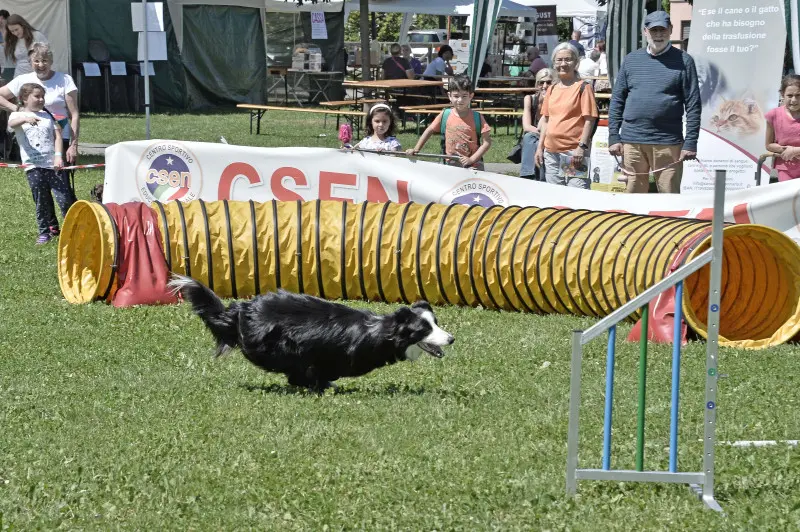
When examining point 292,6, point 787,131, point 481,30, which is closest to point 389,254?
point 787,131

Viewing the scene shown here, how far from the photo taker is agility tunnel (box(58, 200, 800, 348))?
8.65 m

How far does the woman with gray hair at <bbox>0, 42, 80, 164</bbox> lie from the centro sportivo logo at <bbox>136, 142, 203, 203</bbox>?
2.31 ft

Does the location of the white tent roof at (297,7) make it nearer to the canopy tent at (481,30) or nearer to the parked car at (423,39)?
the parked car at (423,39)

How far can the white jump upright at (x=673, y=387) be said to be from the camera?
14.5 ft

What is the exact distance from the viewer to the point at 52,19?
25062 millimetres

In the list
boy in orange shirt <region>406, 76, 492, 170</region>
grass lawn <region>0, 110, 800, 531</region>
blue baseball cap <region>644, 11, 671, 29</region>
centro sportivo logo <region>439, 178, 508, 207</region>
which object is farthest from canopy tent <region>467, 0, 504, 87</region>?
grass lawn <region>0, 110, 800, 531</region>

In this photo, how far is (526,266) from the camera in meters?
8.85

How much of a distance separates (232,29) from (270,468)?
26.4 m

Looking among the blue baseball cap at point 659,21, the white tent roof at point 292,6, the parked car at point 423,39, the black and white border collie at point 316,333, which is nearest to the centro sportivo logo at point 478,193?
the blue baseball cap at point 659,21

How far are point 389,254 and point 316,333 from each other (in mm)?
3027

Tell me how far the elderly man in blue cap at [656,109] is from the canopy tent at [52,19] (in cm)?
1765

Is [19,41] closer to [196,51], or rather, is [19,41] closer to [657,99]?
[657,99]

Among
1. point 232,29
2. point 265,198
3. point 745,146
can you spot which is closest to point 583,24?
point 232,29

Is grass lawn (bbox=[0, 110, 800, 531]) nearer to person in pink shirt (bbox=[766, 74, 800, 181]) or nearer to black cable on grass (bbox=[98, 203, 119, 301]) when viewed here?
black cable on grass (bbox=[98, 203, 119, 301])
